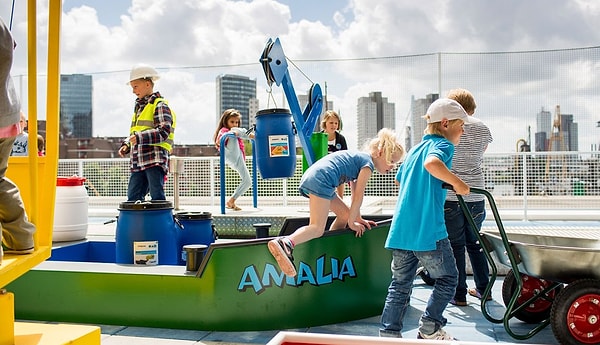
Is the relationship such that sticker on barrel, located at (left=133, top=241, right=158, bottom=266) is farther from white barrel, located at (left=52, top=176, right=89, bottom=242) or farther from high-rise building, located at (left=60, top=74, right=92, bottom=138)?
high-rise building, located at (left=60, top=74, right=92, bottom=138)

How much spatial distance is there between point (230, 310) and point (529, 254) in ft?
6.18

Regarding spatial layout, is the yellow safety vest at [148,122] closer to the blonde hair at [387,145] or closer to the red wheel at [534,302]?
the blonde hair at [387,145]

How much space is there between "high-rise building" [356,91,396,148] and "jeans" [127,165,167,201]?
4.66 m

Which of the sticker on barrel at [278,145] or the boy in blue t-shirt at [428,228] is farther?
the sticker on barrel at [278,145]

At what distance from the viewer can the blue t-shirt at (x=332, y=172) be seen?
401 centimetres

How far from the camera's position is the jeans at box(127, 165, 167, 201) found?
217 inches

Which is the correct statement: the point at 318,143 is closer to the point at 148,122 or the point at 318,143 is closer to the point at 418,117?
the point at 148,122

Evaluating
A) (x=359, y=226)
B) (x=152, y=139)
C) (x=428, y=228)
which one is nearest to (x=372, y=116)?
(x=152, y=139)

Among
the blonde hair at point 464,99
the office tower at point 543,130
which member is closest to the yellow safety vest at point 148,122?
the blonde hair at point 464,99

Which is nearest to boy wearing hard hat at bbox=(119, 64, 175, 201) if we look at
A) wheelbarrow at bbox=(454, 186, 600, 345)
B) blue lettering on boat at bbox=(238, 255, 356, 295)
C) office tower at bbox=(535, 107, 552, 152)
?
blue lettering on boat at bbox=(238, 255, 356, 295)

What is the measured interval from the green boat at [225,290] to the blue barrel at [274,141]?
7.11 ft

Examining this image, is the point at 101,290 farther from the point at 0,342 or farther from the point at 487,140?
the point at 487,140

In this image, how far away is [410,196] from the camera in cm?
349

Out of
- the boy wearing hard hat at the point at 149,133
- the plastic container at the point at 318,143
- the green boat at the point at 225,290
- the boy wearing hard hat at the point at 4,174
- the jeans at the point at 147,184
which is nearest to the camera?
the boy wearing hard hat at the point at 4,174
